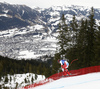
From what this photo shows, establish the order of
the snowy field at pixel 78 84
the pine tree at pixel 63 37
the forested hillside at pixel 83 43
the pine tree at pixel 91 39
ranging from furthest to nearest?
the pine tree at pixel 63 37 < the pine tree at pixel 91 39 < the forested hillside at pixel 83 43 < the snowy field at pixel 78 84

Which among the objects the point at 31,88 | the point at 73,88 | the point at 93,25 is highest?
the point at 93,25

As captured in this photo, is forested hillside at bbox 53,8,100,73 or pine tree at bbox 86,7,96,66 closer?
forested hillside at bbox 53,8,100,73

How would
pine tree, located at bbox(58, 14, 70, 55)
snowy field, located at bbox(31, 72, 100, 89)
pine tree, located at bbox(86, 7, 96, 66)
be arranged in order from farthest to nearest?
pine tree, located at bbox(58, 14, 70, 55), pine tree, located at bbox(86, 7, 96, 66), snowy field, located at bbox(31, 72, 100, 89)

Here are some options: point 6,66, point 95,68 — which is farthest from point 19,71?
point 95,68

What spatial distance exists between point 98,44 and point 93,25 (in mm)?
4367

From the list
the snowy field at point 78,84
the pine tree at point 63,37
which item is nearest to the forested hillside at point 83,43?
the pine tree at point 63,37

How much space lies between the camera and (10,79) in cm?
6319

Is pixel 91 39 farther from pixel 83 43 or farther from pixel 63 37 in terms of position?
pixel 63 37

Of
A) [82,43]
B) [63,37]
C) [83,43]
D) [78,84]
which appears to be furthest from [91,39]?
[78,84]

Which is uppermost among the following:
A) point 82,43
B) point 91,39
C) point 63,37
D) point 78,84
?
point 63,37

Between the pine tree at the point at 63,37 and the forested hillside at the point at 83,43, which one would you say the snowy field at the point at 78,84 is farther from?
the pine tree at the point at 63,37

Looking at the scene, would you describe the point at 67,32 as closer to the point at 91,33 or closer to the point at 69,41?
the point at 69,41

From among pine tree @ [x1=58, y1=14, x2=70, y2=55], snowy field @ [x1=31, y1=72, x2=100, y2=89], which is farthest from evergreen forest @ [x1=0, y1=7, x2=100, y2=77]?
snowy field @ [x1=31, y1=72, x2=100, y2=89]

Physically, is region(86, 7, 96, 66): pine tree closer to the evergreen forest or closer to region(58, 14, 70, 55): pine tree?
the evergreen forest
